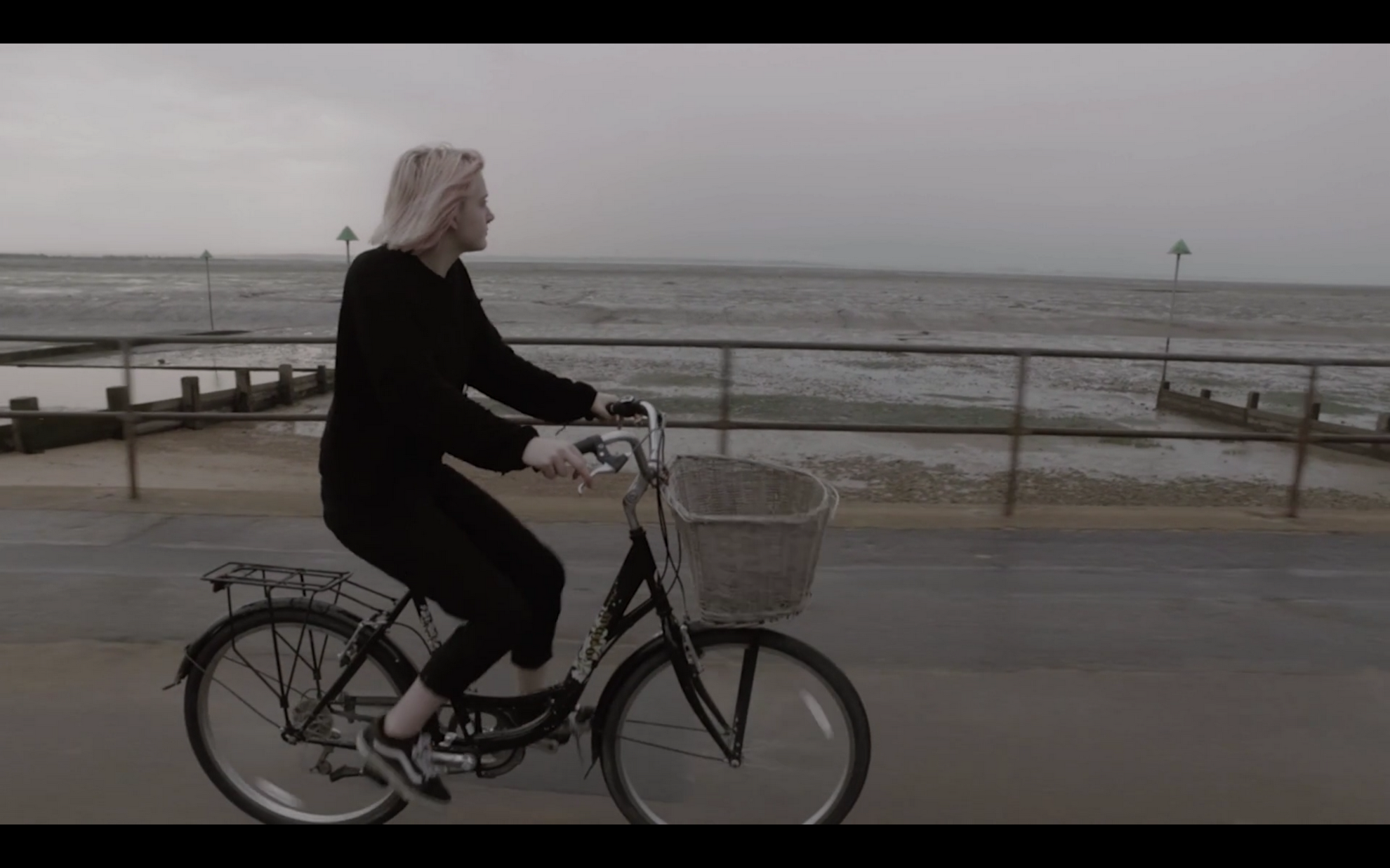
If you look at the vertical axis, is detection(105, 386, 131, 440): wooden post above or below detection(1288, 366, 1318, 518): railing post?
below

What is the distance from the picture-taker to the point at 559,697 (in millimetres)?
2561

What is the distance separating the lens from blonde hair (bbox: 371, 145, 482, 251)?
227 cm

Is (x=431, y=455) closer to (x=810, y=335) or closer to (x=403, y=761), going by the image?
(x=403, y=761)

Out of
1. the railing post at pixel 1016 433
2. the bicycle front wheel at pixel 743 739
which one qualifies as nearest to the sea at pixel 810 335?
the railing post at pixel 1016 433

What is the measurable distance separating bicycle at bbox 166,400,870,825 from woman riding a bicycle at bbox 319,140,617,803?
127mm

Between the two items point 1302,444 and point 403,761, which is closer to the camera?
point 403,761

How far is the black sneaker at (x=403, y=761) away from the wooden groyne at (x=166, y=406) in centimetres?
898

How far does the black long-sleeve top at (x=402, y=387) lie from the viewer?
2.20 m

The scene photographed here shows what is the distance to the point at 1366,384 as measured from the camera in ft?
82.7

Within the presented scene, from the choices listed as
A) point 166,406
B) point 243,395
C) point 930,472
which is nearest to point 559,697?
point 930,472

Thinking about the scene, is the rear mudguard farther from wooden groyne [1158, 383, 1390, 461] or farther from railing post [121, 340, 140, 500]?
wooden groyne [1158, 383, 1390, 461]

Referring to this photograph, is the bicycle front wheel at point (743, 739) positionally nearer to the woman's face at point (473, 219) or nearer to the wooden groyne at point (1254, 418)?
the woman's face at point (473, 219)

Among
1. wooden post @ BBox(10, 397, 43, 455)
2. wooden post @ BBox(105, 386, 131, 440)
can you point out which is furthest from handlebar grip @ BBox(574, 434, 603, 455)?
wooden post @ BBox(10, 397, 43, 455)

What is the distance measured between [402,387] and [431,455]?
299 millimetres
